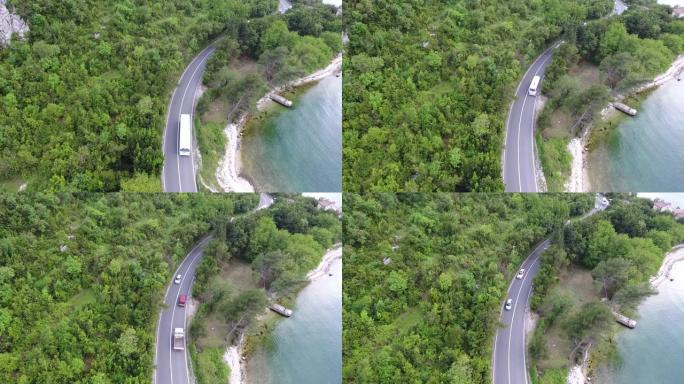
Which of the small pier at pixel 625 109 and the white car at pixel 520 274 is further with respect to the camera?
the small pier at pixel 625 109

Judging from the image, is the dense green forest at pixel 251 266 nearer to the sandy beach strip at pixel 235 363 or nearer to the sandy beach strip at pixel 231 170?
the sandy beach strip at pixel 235 363

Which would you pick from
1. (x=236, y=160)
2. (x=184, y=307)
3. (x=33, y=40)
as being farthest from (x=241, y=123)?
(x=33, y=40)

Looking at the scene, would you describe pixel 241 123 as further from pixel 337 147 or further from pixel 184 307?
pixel 184 307

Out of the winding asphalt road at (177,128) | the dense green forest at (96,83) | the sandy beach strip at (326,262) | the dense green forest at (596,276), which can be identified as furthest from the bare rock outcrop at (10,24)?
the dense green forest at (596,276)

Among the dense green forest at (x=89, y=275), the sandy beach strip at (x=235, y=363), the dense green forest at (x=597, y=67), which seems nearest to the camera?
the dense green forest at (x=89, y=275)

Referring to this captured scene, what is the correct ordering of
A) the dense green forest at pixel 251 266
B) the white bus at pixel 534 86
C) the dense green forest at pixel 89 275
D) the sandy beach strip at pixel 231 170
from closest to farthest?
1. the dense green forest at pixel 89 275
2. the dense green forest at pixel 251 266
3. the sandy beach strip at pixel 231 170
4. the white bus at pixel 534 86

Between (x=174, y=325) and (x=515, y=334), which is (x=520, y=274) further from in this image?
(x=174, y=325)

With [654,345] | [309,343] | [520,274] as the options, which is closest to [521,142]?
[520,274]
